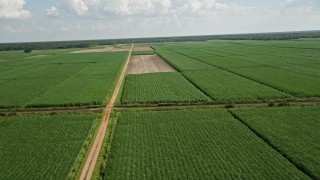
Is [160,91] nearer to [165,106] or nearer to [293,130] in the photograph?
[165,106]

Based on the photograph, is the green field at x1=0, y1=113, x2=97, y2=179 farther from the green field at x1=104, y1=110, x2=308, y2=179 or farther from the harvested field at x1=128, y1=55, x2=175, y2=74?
the harvested field at x1=128, y1=55, x2=175, y2=74

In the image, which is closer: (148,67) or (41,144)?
(41,144)

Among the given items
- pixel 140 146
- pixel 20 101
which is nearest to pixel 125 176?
pixel 140 146

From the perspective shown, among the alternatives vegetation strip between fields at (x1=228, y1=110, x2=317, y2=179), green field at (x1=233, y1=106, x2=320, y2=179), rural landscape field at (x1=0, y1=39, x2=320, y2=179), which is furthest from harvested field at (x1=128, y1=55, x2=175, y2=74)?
vegetation strip between fields at (x1=228, y1=110, x2=317, y2=179)

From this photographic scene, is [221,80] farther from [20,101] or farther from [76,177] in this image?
[76,177]

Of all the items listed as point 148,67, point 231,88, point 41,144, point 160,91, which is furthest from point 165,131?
point 148,67

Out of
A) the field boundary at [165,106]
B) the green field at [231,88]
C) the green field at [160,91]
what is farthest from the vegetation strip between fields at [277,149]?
the green field at [160,91]
